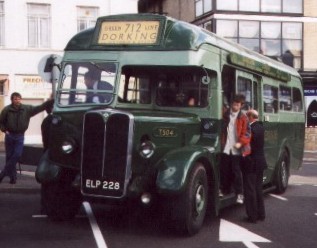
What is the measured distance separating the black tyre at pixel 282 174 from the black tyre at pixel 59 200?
17.5 ft

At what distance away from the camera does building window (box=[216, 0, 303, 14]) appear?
3472 centimetres

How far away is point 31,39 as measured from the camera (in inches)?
1227

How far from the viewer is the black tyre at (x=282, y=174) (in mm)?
13938

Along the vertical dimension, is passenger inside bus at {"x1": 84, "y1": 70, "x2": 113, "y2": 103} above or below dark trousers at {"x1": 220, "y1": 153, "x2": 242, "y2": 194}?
above

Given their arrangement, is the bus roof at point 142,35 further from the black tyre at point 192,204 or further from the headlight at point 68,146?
the black tyre at point 192,204

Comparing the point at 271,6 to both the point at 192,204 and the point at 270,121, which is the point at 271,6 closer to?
the point at 270,121

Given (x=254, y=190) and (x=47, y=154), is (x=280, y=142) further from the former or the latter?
(x=47, y=154)

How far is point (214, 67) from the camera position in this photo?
9.75 m

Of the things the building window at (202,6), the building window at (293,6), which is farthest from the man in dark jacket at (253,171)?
the building window at (293,6)

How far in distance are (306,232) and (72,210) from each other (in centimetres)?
327

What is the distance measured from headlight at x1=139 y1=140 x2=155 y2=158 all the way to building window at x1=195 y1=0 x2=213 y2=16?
88.4 feet

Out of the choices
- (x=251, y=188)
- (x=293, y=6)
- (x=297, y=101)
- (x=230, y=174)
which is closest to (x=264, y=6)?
(x=293, y=6)

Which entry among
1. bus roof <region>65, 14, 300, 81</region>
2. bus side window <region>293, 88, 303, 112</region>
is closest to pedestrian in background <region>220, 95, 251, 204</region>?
bus roof <region>65, 14, 300, 81</region>

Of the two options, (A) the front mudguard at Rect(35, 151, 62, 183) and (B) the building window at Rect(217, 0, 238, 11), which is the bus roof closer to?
(A) the front mudguard at Rect(35, 151, 62, 183)
